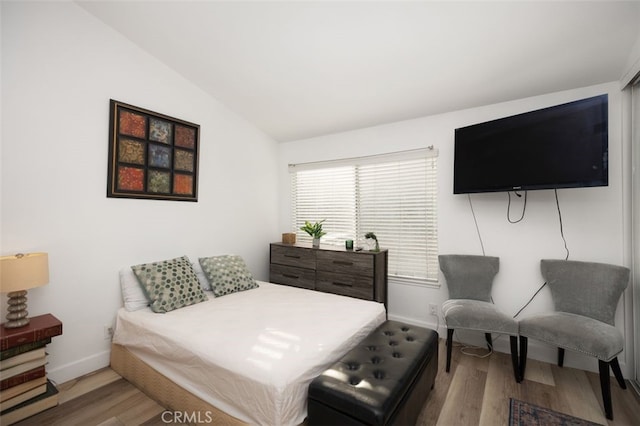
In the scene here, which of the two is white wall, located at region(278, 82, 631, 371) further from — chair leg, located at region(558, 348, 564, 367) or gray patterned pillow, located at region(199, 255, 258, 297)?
gray patterned pillow, located at region(199, 255, 258, 297)

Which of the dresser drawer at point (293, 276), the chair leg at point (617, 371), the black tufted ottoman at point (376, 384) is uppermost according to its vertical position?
the dresser drawer at point (293, 276)

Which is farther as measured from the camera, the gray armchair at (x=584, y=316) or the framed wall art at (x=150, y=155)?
the framed wall art at (x=150, y=155)

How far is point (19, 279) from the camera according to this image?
176 cm

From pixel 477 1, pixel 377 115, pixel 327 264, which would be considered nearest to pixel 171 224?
pixel 327 264

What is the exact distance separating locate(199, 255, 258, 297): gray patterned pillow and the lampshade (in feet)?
4.05

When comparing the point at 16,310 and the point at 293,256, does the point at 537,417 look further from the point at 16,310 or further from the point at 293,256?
the point at 16,310

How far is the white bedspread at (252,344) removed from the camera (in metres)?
1.43

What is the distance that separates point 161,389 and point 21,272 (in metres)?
1.17

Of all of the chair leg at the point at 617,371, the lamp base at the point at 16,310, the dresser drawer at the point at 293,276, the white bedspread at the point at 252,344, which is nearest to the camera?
the white bedspread at the point at 252,344

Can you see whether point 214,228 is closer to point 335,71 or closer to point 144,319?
point 144,319

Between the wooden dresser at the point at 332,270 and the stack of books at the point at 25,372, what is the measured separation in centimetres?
215

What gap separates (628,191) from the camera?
2.26 m

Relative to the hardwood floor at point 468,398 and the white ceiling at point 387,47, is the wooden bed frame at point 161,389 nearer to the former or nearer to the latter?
the hardwood floor at point 468,398

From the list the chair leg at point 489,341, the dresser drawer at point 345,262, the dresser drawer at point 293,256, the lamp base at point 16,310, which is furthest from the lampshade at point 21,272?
the chair leg at point 489,341
